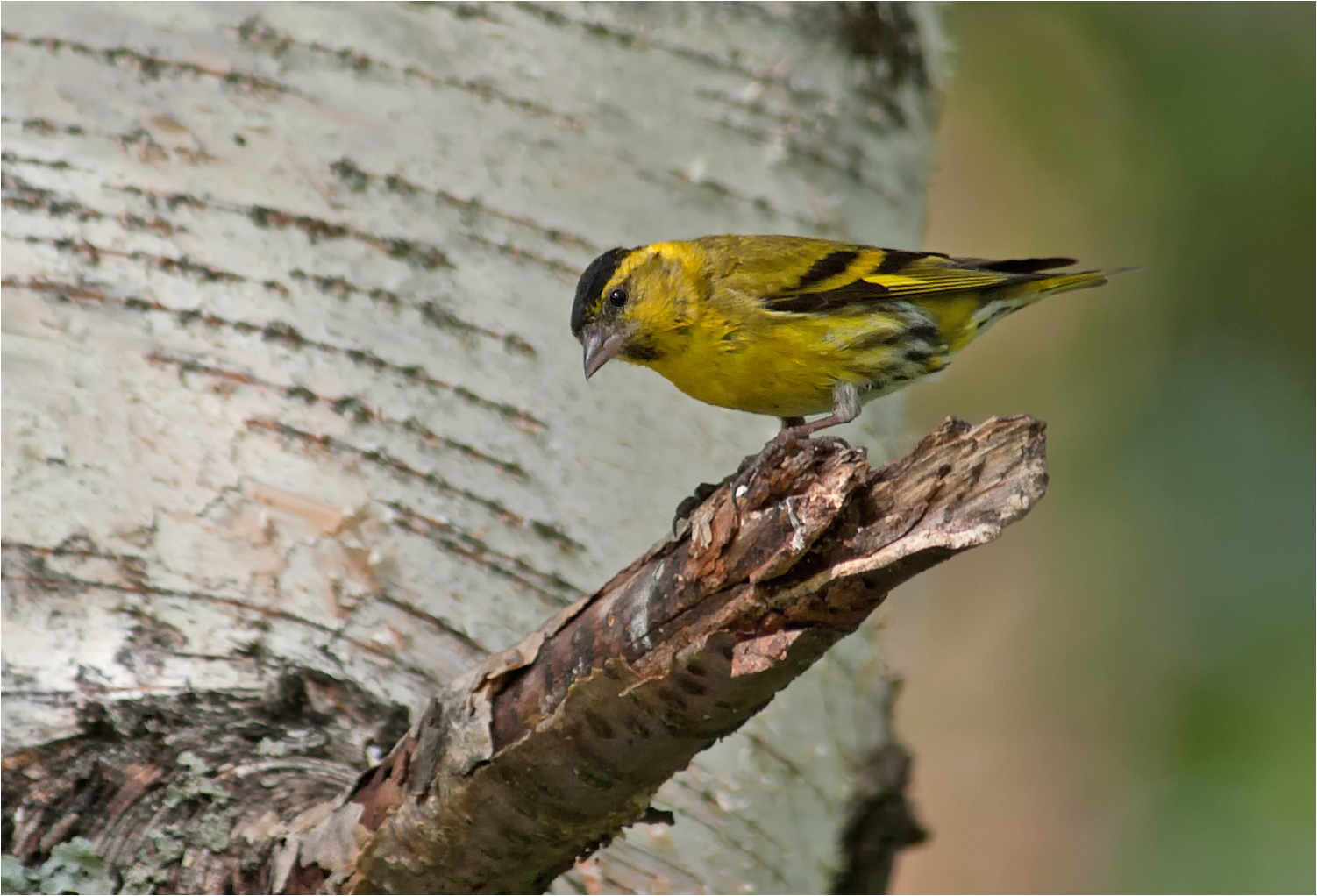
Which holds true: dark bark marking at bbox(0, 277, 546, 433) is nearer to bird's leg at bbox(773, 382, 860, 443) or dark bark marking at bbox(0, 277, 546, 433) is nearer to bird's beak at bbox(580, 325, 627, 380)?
bird's beak at bbox(580, 325, 627, 380)

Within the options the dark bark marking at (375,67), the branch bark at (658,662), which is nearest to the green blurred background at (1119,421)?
the dark bark marking at (375,67)

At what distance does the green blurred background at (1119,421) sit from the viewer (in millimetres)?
7086

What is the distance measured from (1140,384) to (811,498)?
271 inches

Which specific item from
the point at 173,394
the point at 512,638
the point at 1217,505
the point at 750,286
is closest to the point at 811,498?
the point at 512,638

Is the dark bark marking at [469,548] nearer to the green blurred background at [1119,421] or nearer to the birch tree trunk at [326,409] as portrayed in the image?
the birch tree trunk at [326,409]

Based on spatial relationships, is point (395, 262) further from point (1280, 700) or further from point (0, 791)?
point (1280, 700)

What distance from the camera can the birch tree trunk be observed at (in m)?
2.53

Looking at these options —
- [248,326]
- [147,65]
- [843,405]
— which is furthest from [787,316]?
[147,65]

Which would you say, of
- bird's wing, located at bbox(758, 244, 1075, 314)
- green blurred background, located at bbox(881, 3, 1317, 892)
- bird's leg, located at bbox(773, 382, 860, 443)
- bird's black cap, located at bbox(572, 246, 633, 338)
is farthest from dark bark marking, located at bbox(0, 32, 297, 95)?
green blurred background, located at bbox(881, 3, 1317, 892)

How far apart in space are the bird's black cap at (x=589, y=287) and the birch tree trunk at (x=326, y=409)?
51 mm

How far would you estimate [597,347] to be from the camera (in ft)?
10.7

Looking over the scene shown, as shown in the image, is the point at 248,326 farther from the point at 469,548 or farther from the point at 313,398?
the point at 469,548

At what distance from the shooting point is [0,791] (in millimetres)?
2416

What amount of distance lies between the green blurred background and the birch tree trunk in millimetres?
3789
